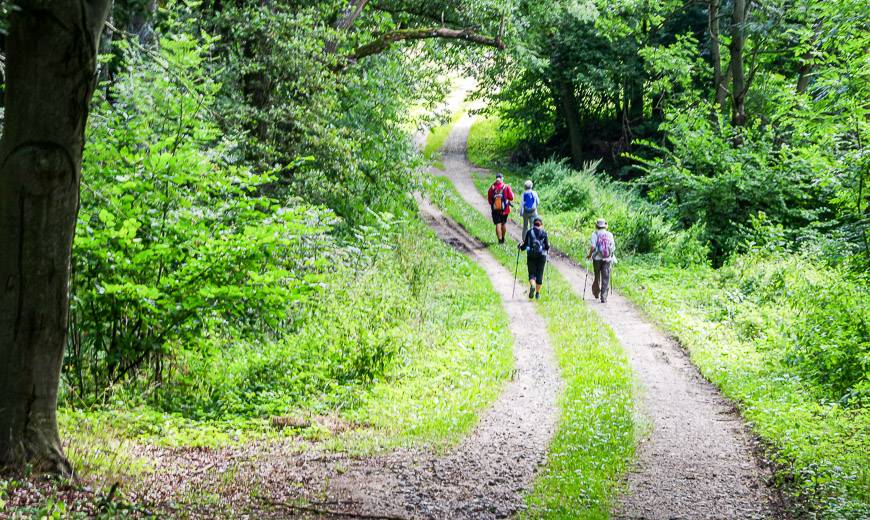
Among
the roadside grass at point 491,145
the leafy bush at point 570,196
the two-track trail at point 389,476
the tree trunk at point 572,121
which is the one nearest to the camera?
the two-track trail at point 389,476

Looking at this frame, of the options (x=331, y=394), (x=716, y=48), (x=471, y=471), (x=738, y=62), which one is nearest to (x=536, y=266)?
(x=331, y=394)

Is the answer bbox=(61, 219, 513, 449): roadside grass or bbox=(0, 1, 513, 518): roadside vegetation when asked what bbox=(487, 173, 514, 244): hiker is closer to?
bbox=(61, 219, 513, 449): roadside grass

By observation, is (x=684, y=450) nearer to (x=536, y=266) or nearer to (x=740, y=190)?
(x=536, y=266)

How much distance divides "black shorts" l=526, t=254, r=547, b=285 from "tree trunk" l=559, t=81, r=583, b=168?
21.5 m

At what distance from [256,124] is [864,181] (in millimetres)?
11830

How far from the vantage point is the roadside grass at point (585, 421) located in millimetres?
7370

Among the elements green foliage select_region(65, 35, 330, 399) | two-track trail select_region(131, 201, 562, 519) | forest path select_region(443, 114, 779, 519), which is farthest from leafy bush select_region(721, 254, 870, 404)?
green foliage select_region(65, 35, 330, 399)

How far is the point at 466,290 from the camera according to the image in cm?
1873

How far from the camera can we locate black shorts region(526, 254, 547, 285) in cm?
1734

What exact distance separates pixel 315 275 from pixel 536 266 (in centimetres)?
868

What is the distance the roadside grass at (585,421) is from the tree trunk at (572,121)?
72.4 ft

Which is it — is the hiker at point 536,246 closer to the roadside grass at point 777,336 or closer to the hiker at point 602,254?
the hiker at point 602,254

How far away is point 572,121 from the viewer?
127 ft

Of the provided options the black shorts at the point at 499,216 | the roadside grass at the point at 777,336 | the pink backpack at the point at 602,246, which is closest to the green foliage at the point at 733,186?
the roadside grass at the point at 777,336
